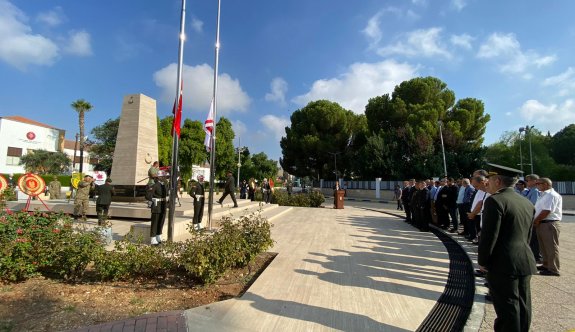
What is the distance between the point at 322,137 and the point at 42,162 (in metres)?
42.8

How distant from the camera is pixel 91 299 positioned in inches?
146

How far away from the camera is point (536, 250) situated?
19.9ft

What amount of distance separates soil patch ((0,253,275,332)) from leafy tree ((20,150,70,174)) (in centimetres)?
5489

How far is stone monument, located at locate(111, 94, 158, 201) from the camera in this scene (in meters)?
12.9

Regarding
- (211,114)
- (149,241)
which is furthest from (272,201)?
(149,241)

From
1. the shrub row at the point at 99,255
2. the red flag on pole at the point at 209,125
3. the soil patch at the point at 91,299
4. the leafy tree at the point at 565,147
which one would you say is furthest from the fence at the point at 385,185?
the leafy tree at the point at 565,147

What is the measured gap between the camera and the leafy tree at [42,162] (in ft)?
156

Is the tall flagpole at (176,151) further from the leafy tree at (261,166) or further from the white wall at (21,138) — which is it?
the white wall at (21,138)

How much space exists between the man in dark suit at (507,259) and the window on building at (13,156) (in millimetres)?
66702

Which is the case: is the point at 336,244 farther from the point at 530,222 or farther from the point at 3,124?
the point at 3,124

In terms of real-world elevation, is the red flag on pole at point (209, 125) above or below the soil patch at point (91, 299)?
above

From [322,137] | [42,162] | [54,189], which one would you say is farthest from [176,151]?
[42,162]

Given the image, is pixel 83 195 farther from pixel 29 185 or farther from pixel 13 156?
pixel 13 156

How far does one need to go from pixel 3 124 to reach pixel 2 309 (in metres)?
63.2
